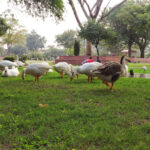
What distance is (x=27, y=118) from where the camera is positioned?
3291 mm

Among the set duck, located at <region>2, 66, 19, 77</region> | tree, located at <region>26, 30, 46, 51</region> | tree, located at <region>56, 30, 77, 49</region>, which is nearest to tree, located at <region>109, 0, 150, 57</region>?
tree, located at <region>56, 30, 77, 49</region>

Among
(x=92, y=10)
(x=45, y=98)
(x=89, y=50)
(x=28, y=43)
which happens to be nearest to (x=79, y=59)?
(x=89, y=50)

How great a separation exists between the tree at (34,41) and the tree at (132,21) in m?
62.6

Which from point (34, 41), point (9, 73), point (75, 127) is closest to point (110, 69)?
point (75, 127)

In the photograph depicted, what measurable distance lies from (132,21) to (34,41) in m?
72.1

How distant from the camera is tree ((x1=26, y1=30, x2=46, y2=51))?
3910 inches

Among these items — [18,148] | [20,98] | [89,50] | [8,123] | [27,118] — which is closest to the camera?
[18,148]

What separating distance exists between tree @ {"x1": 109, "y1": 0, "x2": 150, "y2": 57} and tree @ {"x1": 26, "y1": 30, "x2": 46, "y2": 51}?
62604mm

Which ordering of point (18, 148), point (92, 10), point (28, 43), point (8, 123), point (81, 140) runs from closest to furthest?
point (18, 148) < point (81, 140) < point (8, 123) < point (92, 10) < point (28, 43)

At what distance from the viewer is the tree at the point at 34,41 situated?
9931 cm

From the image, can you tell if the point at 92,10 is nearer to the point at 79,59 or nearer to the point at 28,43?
the point at 79,59

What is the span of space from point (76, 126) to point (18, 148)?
3.41ft

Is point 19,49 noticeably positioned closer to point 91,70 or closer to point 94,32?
point 94,32

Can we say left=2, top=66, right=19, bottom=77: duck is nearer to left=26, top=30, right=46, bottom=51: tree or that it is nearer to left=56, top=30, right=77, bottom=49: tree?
left=56, top=30, right=77, bottom=49: tree
